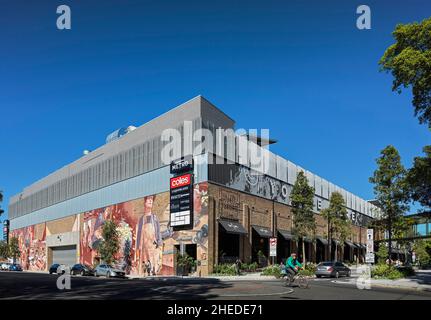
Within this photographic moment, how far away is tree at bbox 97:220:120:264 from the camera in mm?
51688

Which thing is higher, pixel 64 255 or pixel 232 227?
pixel 232 227

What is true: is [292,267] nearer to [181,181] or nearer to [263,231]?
[181,181]

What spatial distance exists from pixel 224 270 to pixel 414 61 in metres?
24.8

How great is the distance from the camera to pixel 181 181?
44594mm

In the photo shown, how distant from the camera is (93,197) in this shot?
204 ft

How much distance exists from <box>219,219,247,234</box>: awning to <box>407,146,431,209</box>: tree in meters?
16.4

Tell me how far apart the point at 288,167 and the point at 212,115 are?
1619 centimetres

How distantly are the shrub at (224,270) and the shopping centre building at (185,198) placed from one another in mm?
601

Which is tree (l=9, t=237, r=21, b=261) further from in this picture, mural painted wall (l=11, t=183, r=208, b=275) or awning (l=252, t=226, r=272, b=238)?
awning (l=252, t=226, r=272, b=238)

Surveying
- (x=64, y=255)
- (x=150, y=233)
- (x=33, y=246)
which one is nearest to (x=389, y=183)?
(x=150, y=233)

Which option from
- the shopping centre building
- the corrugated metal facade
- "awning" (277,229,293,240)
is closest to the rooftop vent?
the shopping centre building

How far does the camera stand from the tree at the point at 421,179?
95.4 feet
